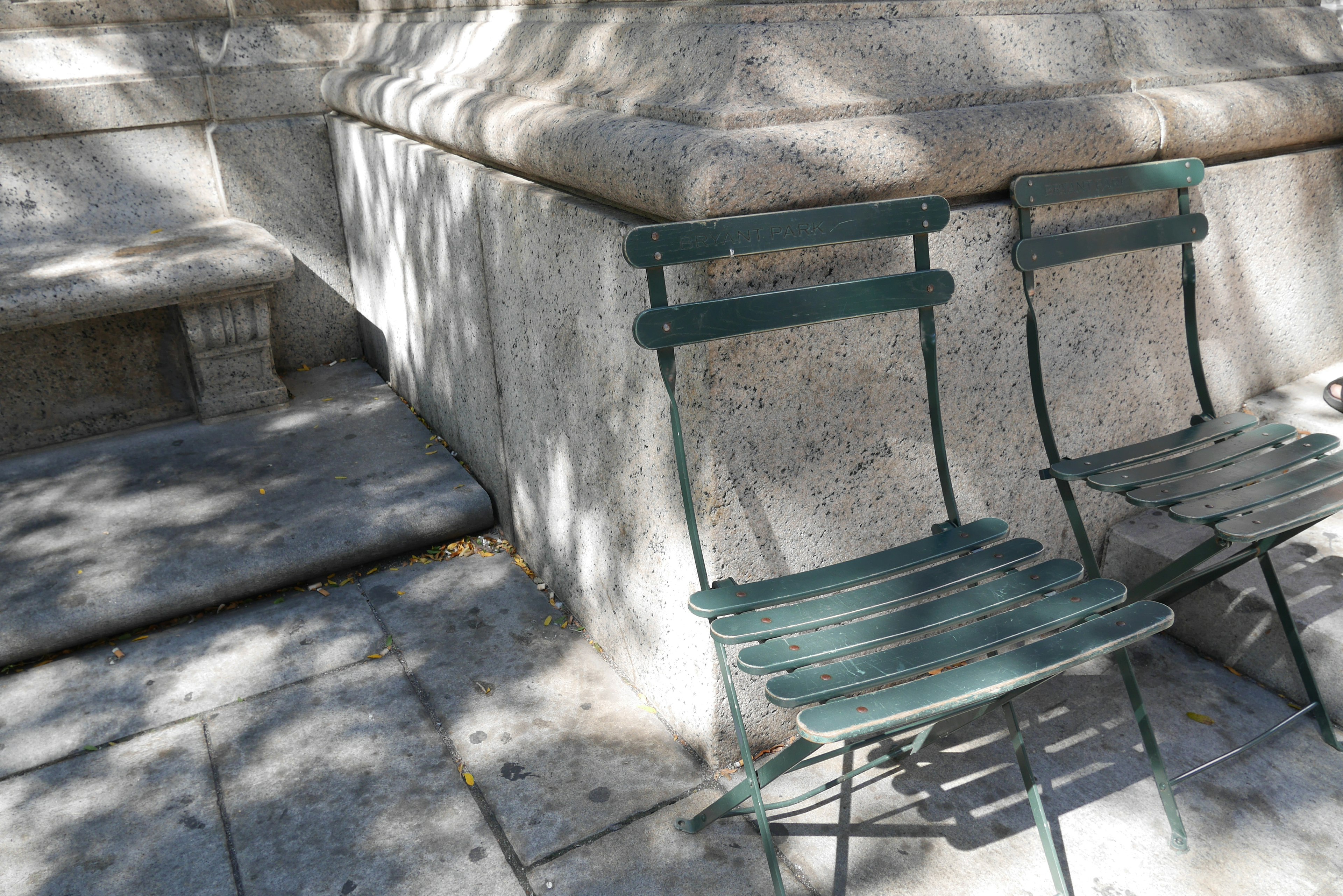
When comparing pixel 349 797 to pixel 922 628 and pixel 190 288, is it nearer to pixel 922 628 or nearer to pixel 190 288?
pixel 922 628

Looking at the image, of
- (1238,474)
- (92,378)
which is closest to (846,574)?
(1238,474)

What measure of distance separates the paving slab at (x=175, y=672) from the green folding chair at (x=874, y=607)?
1423 mm

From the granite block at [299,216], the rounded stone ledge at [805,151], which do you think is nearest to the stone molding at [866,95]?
the rounded stone ledge at [805,151]

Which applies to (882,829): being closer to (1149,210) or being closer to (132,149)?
(1149,210)

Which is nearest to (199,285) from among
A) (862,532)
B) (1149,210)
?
(862,532)

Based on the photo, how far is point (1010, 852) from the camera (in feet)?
7.41

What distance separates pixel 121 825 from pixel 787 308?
2066mm

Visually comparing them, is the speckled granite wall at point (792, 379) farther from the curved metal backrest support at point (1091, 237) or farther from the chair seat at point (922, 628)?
the chair seat at point (922, 628)

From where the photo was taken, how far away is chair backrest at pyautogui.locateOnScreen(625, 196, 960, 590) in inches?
80.9

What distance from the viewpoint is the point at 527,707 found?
110 inches

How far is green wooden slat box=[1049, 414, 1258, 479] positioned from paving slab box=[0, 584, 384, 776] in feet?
7.07

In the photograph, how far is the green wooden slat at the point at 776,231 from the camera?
2035 mm

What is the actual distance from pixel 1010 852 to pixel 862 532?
2.72 ft

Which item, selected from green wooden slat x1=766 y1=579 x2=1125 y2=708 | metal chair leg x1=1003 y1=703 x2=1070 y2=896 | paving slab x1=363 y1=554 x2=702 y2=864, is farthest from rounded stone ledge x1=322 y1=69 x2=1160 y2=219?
paving slab x1=363 y1=554 x2=702 y2=864
